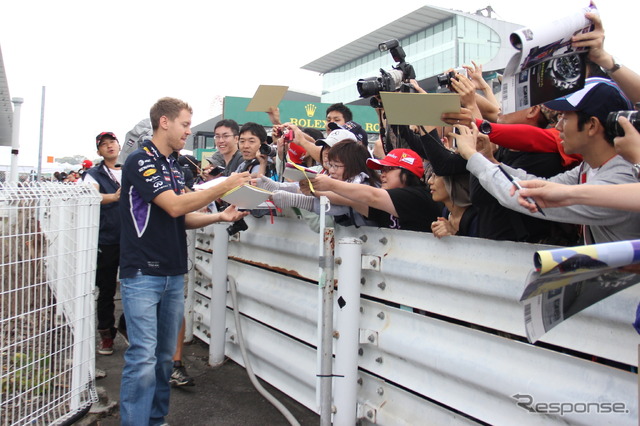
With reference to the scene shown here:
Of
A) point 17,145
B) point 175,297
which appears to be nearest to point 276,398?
point 175,297

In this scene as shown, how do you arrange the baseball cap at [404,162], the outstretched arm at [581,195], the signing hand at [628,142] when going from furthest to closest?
the baseball cap at [404,162]
the signing hand at [628,142]
the outstretched arm at [581,195]

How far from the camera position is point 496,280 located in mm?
2357

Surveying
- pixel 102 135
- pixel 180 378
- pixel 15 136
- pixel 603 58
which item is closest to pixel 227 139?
pixel 102 135

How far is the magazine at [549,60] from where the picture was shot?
79.0 inches

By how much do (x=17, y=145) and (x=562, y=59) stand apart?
15217mm

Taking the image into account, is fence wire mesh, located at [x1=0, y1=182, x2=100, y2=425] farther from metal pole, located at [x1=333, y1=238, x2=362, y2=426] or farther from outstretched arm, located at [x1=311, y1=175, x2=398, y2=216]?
metal pole, located at [x1=333, y1=238, x2=362, y2=426]

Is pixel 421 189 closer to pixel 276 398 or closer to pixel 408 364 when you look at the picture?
pixel 408 364

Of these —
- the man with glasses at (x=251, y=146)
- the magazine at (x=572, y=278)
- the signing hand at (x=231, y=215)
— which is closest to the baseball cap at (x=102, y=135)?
the man with glasses at (x=251, y=146)

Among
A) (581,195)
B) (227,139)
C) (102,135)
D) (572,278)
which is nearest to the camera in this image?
(572,278)

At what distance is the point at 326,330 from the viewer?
2977mm

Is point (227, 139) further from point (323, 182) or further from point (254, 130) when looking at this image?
point (323, 182)

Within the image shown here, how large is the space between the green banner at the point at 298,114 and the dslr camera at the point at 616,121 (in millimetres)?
23952

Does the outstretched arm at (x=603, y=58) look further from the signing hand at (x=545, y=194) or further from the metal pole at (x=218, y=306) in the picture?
the metal pole at (x=218, y=306)

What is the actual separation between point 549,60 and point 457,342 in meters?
1.34
